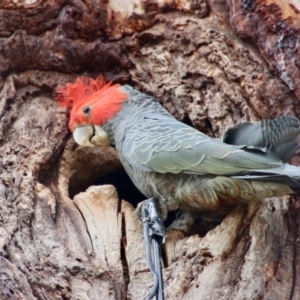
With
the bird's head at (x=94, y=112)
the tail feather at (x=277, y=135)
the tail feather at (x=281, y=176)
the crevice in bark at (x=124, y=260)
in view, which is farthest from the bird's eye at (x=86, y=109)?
the tail feather at (x=281, y=176)

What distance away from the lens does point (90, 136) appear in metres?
3.60

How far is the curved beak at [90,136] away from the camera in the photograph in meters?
3.58

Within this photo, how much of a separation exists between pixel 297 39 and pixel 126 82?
0.88 meters

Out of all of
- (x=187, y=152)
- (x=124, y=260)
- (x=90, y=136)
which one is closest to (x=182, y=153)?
(x=187, y=152)

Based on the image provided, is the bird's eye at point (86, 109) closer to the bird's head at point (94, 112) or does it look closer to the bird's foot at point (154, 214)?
the bird's head at point (94, 112)

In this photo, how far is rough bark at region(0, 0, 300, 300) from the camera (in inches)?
114

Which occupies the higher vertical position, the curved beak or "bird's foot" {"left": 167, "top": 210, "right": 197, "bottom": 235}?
the curved beak

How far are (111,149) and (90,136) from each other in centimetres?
33

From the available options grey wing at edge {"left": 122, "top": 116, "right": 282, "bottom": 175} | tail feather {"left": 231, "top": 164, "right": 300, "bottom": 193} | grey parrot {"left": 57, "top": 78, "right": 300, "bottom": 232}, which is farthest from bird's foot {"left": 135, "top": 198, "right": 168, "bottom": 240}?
tail feather {"left": 231, "top": 164, "right": 300, "bottom": 193}

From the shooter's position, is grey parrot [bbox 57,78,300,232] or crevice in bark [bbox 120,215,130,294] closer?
grey parrot [bbox 57,78,300,232]

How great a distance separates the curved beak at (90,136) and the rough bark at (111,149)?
0.13 meters

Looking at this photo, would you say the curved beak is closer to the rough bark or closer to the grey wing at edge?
the rough bark

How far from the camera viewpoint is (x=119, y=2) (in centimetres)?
381

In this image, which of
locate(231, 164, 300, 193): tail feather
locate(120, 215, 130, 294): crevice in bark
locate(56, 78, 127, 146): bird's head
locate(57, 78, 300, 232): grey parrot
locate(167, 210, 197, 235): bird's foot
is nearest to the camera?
locate(231, 164, 300, 193): tail feather
